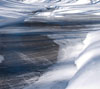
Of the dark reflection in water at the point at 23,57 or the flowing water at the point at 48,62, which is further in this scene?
the dark reflection in water at the point at 23,57

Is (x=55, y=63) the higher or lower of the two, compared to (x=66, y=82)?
higher

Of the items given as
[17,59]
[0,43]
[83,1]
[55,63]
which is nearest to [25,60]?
[17,59]

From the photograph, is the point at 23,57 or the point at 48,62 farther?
the point at 23,57

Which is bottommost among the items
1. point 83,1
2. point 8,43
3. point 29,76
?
point 29,76

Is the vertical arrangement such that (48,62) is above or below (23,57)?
below

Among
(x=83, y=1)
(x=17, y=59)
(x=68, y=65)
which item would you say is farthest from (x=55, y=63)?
(x=83, y=1)

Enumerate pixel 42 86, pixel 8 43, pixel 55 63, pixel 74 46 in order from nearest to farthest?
pixel 42 86 < pixel 55 63 < pixel 74 46 < pixel 8 43

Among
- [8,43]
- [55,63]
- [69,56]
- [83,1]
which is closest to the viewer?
[55,63]

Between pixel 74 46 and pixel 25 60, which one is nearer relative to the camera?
pixel 25 60

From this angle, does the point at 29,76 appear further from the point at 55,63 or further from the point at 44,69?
the point at 55,63

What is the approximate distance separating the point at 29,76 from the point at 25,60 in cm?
170

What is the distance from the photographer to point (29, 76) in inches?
293

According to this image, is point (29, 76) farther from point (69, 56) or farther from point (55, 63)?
point (69, 56)

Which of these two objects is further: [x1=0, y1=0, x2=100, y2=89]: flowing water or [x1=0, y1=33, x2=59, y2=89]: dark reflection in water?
[x1=0, y1=33, x2=59, y2=89]: dark reflection in water
